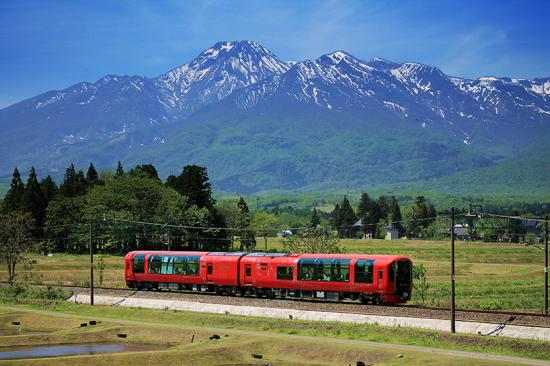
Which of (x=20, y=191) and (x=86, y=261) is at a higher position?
(x=20, y=191)

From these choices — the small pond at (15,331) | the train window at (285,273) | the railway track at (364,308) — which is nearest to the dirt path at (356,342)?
the small pond at (15,331)

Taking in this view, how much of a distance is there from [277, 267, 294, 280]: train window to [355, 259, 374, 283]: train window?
6.36 meters

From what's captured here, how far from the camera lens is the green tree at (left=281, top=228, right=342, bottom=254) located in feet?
282

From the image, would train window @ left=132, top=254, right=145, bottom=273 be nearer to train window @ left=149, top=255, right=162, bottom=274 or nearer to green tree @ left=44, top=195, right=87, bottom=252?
train window @ left=149, top=255, right=162, bottom=274

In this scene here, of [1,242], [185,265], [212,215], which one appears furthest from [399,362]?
[212,215]

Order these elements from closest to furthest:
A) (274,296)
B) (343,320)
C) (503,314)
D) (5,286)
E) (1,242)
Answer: (503,314)
(343,320)
(274,296)
(5,286)
(1,242)

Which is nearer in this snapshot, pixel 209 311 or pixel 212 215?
pixel 209 311

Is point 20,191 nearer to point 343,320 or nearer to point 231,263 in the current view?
point 231,263

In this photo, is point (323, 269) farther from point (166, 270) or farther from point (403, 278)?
point (166, 270)

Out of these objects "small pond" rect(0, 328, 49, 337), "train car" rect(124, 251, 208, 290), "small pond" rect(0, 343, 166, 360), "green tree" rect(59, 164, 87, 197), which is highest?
"green tree" rect(59, 164, 87, 197)

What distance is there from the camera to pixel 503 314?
45656mm

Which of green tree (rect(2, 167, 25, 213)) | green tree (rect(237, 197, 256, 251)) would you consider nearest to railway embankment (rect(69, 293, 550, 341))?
green tree (rect(2, 167, 25, 213))

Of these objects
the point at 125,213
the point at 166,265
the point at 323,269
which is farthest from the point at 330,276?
the point at 125,213

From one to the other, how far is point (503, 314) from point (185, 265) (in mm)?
30838
